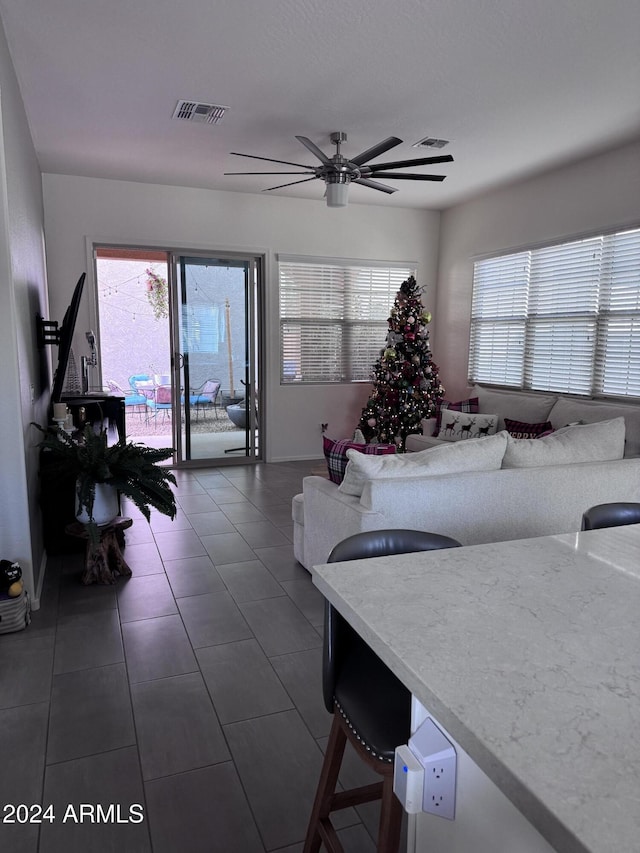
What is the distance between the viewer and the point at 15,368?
8.98 feet

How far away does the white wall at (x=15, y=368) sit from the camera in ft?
8.86

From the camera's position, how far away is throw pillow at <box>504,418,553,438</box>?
16.2ft

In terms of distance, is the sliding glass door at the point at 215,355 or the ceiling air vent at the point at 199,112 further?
the sliding glass door at the point at 215,355

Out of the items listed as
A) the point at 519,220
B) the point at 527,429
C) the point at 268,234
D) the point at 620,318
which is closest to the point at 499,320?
the point at 519,220

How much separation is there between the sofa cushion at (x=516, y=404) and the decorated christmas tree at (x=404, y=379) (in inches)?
23.2

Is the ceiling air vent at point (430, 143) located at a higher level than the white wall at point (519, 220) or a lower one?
higher

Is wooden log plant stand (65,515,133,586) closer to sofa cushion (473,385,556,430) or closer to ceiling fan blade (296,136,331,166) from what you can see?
ceiling fan blade (296,136,331,166)

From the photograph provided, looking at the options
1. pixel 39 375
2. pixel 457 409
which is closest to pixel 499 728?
pixel 39 375

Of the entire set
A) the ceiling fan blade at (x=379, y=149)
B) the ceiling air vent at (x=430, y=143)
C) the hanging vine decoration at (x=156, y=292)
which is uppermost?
the ceiling air vent at (x=430, y=143)

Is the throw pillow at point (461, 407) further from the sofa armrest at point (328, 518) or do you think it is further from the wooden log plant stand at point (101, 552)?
the wooden log plant stand at point (101, 552)

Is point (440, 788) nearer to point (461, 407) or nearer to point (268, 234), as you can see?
point (461, 407)

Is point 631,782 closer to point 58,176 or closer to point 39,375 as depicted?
point 39,375

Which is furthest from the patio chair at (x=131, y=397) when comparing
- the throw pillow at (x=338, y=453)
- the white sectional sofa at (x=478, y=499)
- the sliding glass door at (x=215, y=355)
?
the throw pillow at (x=338, y=453)

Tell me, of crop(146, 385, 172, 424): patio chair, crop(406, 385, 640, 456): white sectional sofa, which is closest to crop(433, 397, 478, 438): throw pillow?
crop(406, 385, 640, 456): white sectional sofa
